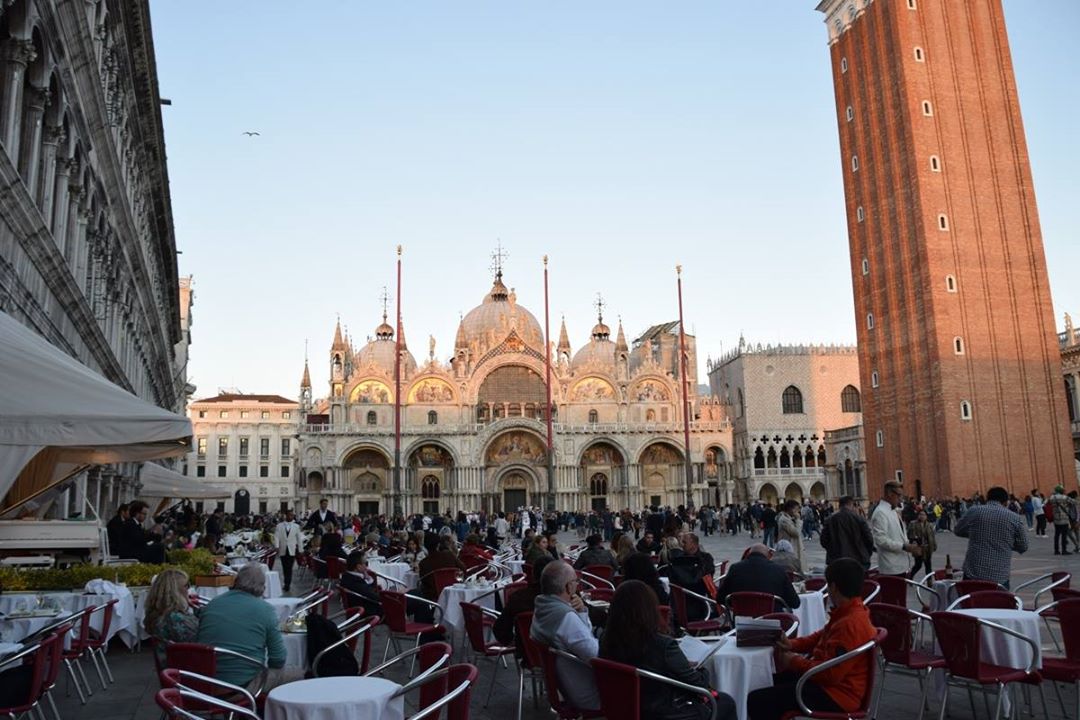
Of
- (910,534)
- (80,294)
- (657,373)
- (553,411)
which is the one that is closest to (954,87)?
(657,373)

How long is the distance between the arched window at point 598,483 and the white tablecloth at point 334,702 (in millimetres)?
48155

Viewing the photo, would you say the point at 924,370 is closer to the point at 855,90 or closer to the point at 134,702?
the point at 855,90

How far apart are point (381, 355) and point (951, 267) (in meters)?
34.7

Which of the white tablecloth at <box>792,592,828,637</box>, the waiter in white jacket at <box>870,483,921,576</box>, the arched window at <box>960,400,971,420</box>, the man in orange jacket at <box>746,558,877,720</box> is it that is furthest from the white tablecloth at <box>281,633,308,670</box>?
the arched window at <box>960,400,971,420</box>

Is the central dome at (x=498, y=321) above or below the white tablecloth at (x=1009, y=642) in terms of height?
above

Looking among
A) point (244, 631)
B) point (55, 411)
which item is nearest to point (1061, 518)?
point (244, 631)

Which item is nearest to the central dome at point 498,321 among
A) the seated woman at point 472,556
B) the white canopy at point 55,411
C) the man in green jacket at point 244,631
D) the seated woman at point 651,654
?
the seated woman at point 472,556

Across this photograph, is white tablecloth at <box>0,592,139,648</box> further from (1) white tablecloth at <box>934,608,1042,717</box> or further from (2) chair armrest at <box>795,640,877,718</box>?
(1) white tablecloth at <box>934,608,1042,717</box>

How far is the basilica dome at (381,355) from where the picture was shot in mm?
55888

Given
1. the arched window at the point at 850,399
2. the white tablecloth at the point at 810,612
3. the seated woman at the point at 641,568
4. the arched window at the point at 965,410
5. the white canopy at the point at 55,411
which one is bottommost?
the white tablecloth at the point at 810,612

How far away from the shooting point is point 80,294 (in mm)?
13195

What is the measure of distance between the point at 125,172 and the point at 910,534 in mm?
17375

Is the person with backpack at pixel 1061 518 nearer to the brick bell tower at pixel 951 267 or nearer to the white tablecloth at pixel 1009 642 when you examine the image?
the brick bell tower at pixel 951 267

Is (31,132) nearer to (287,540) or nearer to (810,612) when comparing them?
(287,540)
